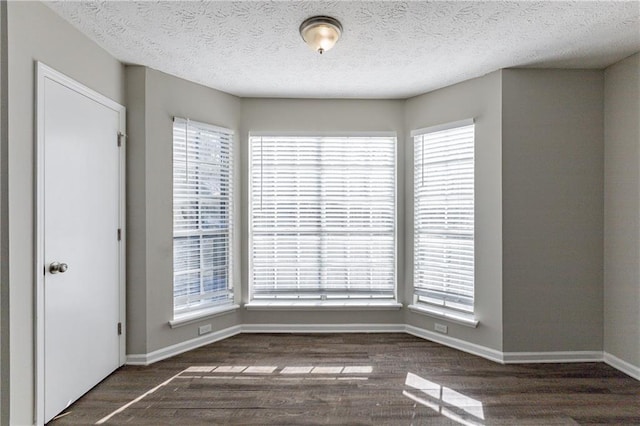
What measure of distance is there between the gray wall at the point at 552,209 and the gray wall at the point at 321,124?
42.4 inches

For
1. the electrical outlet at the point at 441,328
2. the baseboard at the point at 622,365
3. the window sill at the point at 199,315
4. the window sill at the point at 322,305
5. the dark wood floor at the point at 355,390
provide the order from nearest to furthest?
the dark wood floor at the point at 355,390 < the baseboard at the point at 622,365 < the window sill at the point at 199,315 < the electrical outlet at the point at 441,328 < the window sill at the point at 322,305

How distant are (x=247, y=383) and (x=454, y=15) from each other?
2975 millimetres

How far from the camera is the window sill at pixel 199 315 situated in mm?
3230

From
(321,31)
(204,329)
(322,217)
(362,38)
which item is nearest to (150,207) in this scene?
(204,329)

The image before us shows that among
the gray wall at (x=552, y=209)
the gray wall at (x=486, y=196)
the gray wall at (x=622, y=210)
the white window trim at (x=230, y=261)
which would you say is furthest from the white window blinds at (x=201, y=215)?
the gray wall at (x=622, y=210)

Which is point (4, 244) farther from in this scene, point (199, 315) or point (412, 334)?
point (412, 334)

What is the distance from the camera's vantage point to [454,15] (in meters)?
2.21

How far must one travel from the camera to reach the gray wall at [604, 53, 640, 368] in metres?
2.79

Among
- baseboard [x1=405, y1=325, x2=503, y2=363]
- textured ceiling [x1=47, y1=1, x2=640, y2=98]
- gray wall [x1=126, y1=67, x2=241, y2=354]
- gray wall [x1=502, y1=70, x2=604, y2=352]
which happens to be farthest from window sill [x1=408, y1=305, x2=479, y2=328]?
gray wall [x1=126, y1=67, x2=241, y2=354]

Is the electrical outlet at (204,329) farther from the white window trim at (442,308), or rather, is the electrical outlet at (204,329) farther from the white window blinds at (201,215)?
the white window trim at (442,308)

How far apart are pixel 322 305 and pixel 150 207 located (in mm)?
1973

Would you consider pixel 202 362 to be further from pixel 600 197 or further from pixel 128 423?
pixel 600 197

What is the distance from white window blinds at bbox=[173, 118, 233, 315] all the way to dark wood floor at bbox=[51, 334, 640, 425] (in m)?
0.57

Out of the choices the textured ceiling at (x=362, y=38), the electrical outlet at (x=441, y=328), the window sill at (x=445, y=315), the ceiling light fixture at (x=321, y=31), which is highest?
the textured ceiling at (x=362, y=38)
